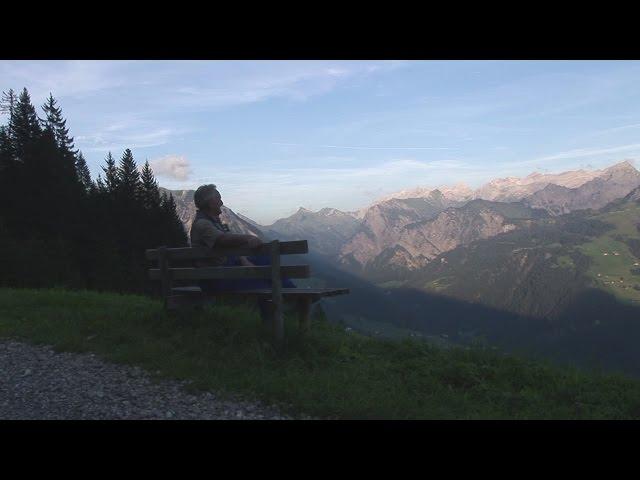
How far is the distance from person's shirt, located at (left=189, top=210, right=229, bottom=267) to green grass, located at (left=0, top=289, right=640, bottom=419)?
2.42 feet

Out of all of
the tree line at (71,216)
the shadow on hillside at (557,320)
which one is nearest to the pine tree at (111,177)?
the tree line at (71,216)

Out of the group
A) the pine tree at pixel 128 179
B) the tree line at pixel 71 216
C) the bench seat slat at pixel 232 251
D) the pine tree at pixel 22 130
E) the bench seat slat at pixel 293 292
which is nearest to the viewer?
the bench seat slat at pixel 232 251

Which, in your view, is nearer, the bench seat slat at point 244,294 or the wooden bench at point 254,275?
the wooden bench at point 254,275

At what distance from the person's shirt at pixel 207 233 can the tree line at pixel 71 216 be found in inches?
1261

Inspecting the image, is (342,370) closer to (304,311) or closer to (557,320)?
(304,311)

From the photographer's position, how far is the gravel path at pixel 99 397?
16.8 ft

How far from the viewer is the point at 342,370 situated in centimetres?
654

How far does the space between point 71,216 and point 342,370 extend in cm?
4752

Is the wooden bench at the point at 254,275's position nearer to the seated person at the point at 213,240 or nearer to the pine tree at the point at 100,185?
the seated person at the point at 213,240

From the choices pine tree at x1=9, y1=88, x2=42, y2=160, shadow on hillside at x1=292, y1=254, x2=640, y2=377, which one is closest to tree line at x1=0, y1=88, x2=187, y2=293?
pine tree at x1=9, y1=88, x2=42, y2=160

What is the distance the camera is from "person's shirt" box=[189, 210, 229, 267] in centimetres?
756

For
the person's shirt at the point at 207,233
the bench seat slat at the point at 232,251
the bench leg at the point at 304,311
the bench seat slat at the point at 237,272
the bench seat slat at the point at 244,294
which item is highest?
the person's shirt at the point at 207,233

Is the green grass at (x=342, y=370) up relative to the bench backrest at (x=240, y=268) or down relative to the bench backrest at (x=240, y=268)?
down

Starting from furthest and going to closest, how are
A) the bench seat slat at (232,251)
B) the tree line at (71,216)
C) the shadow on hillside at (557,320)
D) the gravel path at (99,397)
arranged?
the shadow on hillside at (557,320) → the tree line at (71,216) → the bench seat slat at (232,251) → the gravel path at (99,397)
